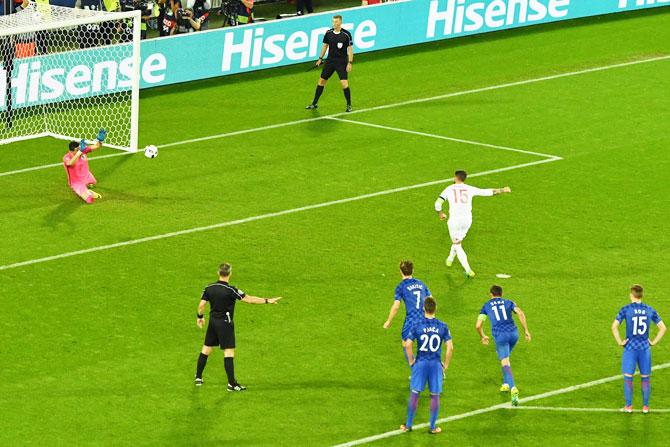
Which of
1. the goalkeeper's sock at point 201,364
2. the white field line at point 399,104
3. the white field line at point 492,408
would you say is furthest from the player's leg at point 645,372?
the white field line at point 399,104

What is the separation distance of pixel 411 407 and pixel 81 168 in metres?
12.5

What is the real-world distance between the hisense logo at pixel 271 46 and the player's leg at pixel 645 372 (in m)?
21.6

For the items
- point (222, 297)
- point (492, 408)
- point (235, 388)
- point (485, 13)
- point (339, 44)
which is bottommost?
point (492, 408)

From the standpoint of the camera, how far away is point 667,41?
45188 mm

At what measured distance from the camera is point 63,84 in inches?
1409

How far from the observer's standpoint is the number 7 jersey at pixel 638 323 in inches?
821

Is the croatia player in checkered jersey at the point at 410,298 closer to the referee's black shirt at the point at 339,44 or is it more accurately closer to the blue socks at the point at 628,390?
the blue socks at the point at 628,390

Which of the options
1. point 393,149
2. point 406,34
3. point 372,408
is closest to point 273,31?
point 406,34

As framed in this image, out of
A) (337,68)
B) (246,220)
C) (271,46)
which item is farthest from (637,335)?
(271,46)

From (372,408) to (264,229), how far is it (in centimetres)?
857

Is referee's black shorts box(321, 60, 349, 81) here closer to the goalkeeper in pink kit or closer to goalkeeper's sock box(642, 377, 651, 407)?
the goalkeeper in pink kit

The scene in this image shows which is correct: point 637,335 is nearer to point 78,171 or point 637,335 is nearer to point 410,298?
point 410,298

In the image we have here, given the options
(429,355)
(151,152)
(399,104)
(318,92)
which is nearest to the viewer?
(429,355)

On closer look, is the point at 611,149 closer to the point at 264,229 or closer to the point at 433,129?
the point at 433,129
